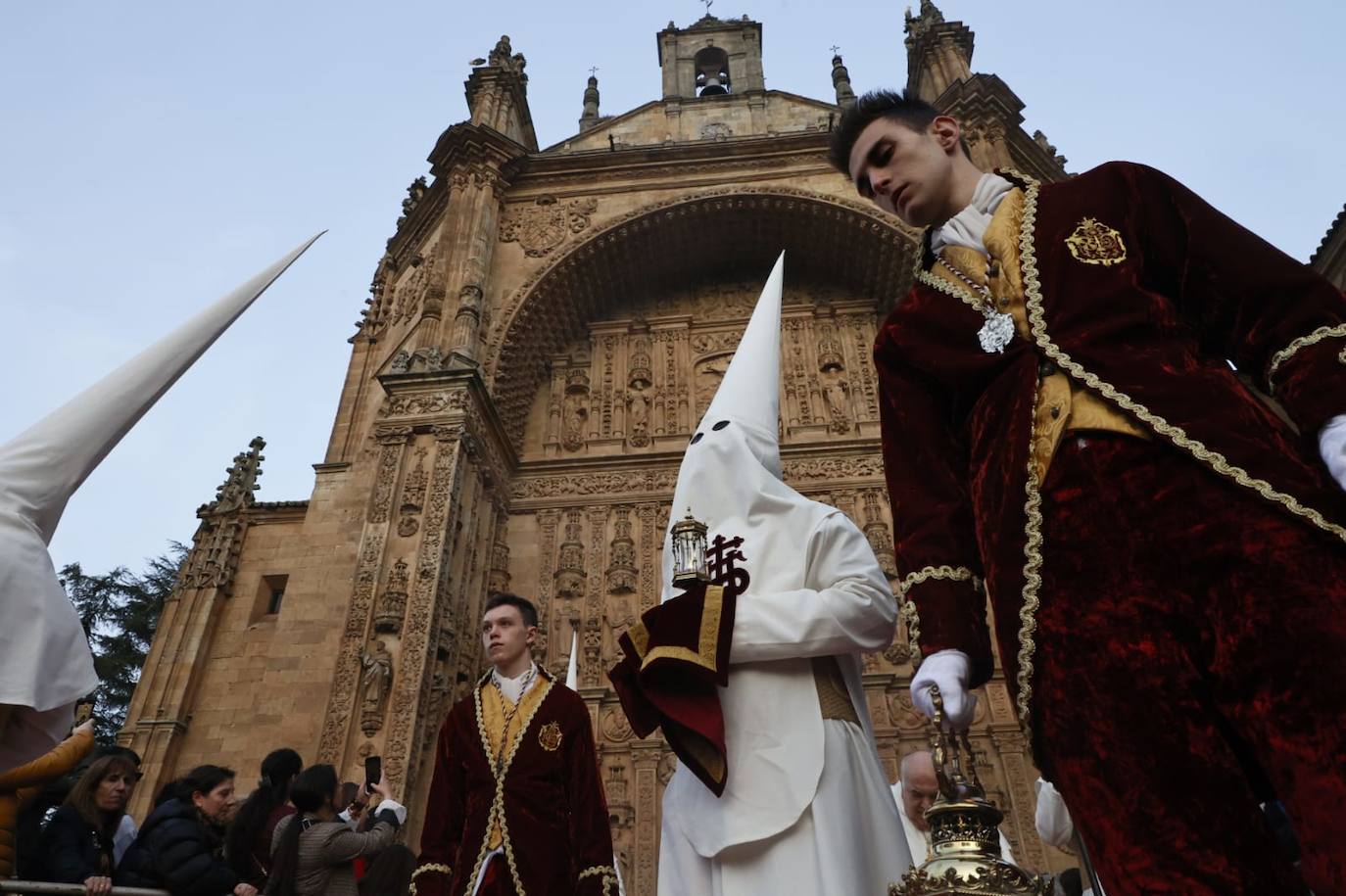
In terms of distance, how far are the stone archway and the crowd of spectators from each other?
788cm

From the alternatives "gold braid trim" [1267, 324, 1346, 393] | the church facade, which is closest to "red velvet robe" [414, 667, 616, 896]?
"gold braid trim" [1267, 324, 1346, 393]

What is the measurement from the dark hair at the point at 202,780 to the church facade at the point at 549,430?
3.39 metres

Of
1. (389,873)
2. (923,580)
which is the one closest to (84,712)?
(389,873)

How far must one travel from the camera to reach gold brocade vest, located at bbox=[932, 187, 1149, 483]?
1.46m

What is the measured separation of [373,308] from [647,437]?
5.23 metres

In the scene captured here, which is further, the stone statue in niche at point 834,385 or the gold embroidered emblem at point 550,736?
the stone statue in niche at point 834,385

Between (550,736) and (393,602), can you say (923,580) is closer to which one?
(550,736)

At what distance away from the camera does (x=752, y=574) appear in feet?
8.07

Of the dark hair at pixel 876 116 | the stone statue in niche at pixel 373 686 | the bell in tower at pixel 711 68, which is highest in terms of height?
the bell in tower at pixel 711 68

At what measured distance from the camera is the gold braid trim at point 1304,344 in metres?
1.39

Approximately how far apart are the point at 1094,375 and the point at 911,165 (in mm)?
770

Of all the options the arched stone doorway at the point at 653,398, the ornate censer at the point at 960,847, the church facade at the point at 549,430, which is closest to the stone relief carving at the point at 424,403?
the church facade at the point at 549,430

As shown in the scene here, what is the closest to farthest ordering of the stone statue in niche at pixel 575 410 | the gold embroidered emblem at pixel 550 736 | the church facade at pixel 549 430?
the gold embroidered emblem at pixel 550 736 < the church facade at pixel 549 430 < the stone statue in niche at pixel 575 410

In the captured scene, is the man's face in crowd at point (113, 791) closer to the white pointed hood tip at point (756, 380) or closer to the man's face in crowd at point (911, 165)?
the white pointed hood tip at point (756, 380)
